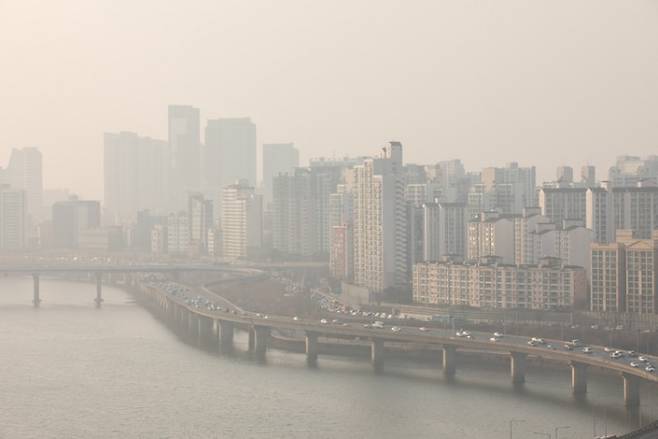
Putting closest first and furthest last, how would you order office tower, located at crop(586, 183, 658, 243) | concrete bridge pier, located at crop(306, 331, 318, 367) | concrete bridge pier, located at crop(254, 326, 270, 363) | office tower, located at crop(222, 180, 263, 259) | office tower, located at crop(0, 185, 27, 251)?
concrete bridge pier, located at crop(306, 331, 318, 367) < concrete bridge pier, located at crop(254, 326, 270, 363) < office tower, located at crop(586, 183, 658, 243) < office tower, located at crop(222, 180, 263, 259) < office tower, located at crop(0, 185, 27, 251)

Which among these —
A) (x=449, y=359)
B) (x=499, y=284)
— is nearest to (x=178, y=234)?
(x=499, y=284)

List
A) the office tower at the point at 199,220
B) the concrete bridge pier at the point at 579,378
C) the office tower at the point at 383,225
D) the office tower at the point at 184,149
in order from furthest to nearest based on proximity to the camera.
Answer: the office tower at the point at 184,149 → the office tower at the point at 199,220 → the office tower at the point at 383,225 → the concrete bridge pier at the point at 579,378

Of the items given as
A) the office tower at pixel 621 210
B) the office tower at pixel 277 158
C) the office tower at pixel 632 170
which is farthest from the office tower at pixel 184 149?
the office tower at pixel 621 210

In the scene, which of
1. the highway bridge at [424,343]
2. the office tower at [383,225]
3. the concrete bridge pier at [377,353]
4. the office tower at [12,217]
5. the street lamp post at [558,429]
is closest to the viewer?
the street lamp post at [558,429]

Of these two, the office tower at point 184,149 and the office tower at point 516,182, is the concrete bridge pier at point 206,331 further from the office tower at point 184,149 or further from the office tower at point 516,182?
the office tower at point 184,149

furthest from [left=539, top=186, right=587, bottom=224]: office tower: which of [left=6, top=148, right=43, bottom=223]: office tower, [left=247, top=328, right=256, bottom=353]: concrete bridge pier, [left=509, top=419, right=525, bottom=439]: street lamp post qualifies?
[left=6, top=148, right=43, bottom=223]: office tower

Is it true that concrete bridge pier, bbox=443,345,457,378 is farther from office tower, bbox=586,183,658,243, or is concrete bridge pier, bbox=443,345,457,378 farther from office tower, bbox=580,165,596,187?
office tower, bbox=580,165,596,187
